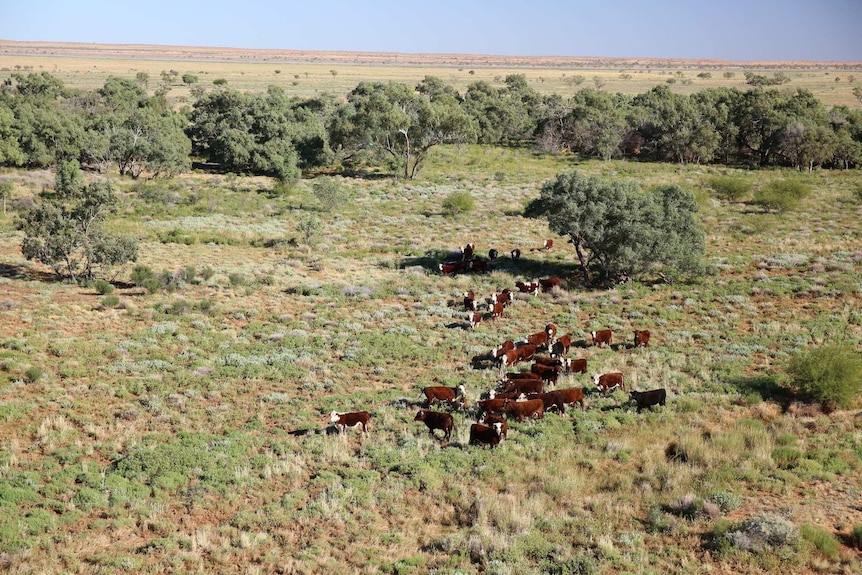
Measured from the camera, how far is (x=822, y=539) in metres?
9.89

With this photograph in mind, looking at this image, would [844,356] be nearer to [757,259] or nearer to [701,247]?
[701,247]

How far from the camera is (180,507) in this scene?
11523 mm

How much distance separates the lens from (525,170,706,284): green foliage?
25.4 metres

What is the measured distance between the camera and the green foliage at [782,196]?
131 feet

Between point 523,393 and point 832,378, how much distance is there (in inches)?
306

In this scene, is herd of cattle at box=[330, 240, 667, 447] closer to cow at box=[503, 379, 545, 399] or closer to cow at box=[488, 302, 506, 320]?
cow at box=[503, 379, 545, 399]

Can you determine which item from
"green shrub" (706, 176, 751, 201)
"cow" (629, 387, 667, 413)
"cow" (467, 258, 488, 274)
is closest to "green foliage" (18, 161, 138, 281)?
"cow" (467, 258, 488, 274)

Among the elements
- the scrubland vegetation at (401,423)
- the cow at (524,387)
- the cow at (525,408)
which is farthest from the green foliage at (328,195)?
the cow at (525,408)

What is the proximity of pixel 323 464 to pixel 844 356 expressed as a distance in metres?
13.6

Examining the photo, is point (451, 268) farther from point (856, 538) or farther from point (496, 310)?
point (856, 538)

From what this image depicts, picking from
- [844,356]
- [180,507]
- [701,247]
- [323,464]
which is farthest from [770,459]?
[701,247]

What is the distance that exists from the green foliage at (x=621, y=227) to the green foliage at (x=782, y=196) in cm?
1709

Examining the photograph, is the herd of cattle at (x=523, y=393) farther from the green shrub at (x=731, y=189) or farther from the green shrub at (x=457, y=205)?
the green shrub at (x=731, y=189)

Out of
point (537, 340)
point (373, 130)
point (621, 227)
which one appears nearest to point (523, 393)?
point (537, 340)
